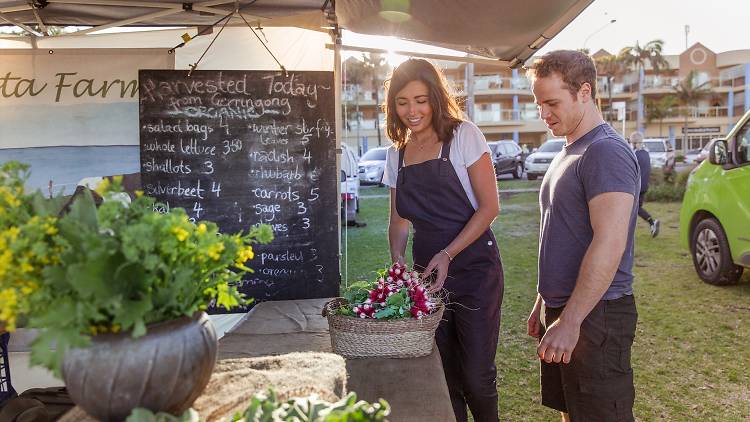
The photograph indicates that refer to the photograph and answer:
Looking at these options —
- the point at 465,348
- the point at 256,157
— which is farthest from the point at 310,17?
the point at 465,348

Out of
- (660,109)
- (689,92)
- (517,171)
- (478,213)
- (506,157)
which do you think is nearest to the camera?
(478,213)

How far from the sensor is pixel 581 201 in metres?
2.32

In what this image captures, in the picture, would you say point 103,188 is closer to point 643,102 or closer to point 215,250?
point 215,250

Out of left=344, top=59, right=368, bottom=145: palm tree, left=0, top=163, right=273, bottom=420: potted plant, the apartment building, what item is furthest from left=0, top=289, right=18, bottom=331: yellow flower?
left=344, top=59, right=368, bottom=145: palm tree

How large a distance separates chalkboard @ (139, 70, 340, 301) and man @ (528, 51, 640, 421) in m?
2.10

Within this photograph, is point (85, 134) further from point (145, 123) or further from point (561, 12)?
point (561, 12)

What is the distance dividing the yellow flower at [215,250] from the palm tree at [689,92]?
63623mm

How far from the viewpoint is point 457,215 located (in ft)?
9.13

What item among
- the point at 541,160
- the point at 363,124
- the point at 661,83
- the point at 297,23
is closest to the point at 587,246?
the point at 297,23

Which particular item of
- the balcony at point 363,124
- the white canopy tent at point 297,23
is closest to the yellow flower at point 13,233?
the white canopy tent at point 297,23

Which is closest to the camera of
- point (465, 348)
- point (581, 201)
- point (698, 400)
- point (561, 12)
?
point (581, 201)

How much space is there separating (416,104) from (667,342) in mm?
3850

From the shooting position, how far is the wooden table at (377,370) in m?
1.89

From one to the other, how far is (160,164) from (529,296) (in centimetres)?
434
